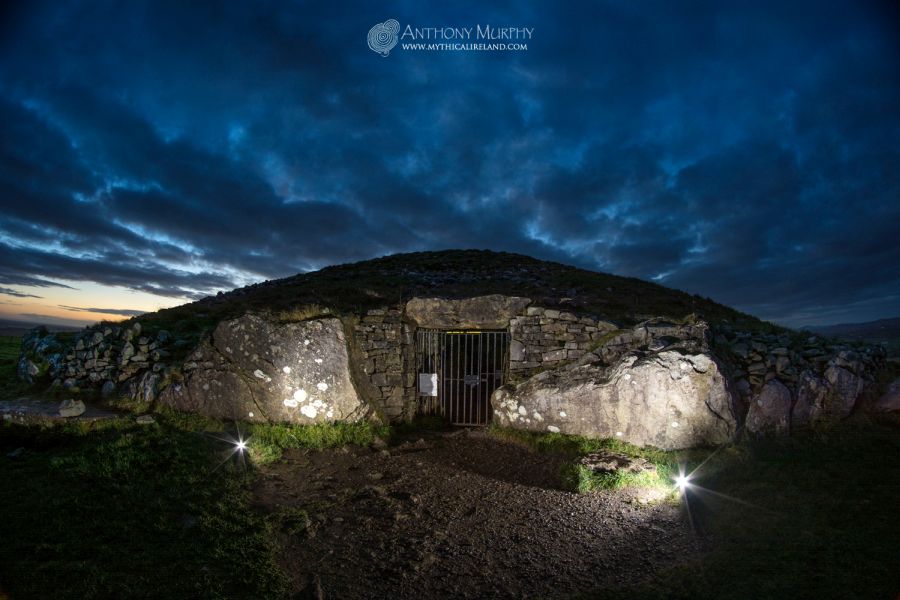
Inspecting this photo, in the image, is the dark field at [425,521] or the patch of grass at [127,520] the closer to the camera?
the patch of grass at [127,520]

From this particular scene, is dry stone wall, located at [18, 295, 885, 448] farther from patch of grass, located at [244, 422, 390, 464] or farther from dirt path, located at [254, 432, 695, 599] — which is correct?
dirt path, located at [254, 432, 695, 599]

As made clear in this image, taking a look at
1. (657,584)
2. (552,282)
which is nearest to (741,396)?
(657,584)

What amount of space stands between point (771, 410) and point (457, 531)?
6.39 meters

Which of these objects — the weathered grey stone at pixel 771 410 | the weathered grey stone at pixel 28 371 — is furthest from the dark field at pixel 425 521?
the weathered grey stone at pixel 28 371

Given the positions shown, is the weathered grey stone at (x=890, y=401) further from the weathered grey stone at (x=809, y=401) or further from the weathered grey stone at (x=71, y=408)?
the weathered grey stone at (x=71, y=408)

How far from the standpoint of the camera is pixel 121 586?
3773 millimetres

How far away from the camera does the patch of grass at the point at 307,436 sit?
7.89 meters

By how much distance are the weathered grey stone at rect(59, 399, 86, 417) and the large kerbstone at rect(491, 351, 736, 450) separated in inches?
329

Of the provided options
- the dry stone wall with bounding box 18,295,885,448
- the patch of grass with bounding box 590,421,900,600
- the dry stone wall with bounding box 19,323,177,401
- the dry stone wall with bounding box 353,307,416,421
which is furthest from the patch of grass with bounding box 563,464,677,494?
the dry stone wall with bounding box 19,323,177,401

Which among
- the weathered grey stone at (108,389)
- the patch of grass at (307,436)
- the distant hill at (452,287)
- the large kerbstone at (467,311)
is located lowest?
the patch of grass at (307,436)

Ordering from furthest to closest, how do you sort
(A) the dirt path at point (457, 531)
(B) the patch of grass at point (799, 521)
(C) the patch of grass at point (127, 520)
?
(A) the dirt path at point (457, 531) < (B) the patch of grass at point (799, 521) < (C) the patch of grass at point (127, 520)

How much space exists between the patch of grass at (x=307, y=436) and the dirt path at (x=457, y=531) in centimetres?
49

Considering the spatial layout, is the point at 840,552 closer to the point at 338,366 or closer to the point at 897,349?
the point at 338,366

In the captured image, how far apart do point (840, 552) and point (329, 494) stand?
6184 millimetres
